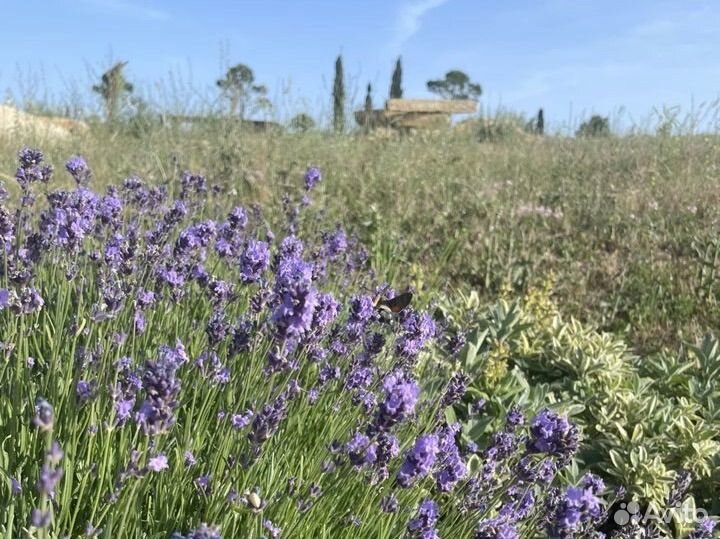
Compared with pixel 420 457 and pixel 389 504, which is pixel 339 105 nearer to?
pixel 389 504

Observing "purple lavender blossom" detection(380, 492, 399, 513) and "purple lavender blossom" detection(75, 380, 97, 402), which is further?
"purple lavender blossom" detection(380, 492, 399, 513)

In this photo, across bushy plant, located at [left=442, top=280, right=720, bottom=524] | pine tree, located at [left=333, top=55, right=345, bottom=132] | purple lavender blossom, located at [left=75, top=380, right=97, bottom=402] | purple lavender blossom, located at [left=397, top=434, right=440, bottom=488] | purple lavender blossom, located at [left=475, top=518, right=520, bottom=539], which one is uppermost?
pine tree, located at [left=333, top=55, right=345, bottom=132]

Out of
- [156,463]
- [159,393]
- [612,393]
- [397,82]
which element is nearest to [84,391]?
[156,463]

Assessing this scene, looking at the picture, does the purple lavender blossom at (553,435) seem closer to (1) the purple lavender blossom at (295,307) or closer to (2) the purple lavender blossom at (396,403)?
(2) the purple lavender blossom at (396,403)

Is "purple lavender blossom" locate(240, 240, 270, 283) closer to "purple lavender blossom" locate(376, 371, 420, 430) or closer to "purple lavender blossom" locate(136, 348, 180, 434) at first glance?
"purple lavender blossom" locate(376, 371, 420, 430)

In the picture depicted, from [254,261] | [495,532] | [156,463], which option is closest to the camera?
[156,463]

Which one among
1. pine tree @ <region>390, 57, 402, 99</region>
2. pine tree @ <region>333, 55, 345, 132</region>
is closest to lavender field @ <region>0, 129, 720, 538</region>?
pine tree @ <region>333, 55, 345, 132</region>

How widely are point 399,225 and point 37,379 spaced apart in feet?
13.2

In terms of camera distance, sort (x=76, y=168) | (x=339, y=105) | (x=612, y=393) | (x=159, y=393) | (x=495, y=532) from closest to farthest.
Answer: (x=159, y=393) < (x=495, y=532) < (x=76, y=168) < (x=612, y=393) < (x=339, y=105)

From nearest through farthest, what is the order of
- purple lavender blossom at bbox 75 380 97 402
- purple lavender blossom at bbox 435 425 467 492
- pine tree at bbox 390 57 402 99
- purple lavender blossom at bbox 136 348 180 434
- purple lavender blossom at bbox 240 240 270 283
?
purple lavender blossom at bbox 136 348 180 434, purple lavender blossom at bbox 75 380 97 402, purple lavender blossom at bbox 435 425 467 492, purple lavender blossom at bbox 240 240 270 283, pine tree at bbox 390 57 402 99

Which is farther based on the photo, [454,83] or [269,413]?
[454,83]

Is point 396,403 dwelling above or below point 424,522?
above

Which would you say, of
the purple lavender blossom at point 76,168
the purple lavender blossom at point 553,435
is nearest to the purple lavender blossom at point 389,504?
the purple lavender blossom at point 553,435

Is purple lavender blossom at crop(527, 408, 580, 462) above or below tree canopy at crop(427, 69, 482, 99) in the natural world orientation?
below
